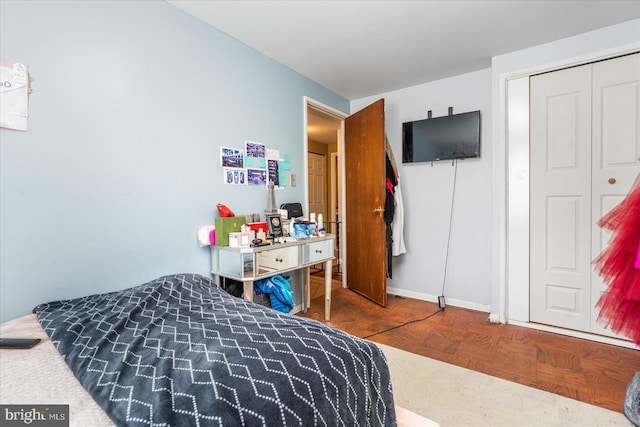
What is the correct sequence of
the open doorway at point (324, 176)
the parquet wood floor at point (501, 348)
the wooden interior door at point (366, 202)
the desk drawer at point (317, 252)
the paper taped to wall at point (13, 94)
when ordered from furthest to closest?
the open doorway at point (324, 176) → the wooden interior door at point (366, 202) → the desk drawer at point (317, 252) → the parquet wood floor at point (501, 348) → the paper taped to wall at point (13, 94)

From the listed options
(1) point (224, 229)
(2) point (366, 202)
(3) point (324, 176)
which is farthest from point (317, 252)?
(3) point (324, 176)

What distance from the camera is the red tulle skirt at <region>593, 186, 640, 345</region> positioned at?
1.39 metres

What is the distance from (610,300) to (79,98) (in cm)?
293

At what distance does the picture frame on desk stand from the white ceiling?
4.58ft

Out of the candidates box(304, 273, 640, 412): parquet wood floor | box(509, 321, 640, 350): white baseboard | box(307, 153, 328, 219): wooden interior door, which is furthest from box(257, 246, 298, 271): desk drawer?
box(307, 153, 328, 219): wooden interior door

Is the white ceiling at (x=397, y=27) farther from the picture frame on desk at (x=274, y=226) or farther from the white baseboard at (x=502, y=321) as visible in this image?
the white baseboard at (x=502, y=321)

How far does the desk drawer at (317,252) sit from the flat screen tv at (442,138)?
144 centimetres

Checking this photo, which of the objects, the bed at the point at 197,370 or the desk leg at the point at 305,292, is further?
the desk leg at the point at 305,292

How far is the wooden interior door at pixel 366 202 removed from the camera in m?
2.98

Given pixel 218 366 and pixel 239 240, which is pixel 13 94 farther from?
pixel 218 366

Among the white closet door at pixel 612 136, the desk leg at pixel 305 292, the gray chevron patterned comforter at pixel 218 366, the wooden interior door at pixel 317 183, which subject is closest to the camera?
the gray chevron patterned comforter at pixel 218 366

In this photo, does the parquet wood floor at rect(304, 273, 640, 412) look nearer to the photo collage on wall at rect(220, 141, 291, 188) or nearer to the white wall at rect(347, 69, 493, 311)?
the white wall at rect(347, 69, 493, 311)

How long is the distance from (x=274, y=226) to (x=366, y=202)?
134 centimetres

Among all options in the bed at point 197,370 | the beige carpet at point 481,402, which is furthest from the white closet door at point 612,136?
the bed at point 197,370
